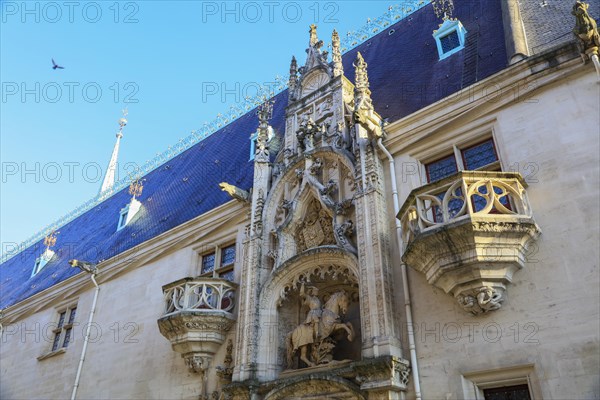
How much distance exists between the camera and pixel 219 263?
12.0 m

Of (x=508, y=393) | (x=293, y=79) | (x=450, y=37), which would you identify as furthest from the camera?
(x=293, y=79)

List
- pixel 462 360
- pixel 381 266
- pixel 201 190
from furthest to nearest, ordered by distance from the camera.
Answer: pixel 201 190, pixel 381 266, pixel 462 360

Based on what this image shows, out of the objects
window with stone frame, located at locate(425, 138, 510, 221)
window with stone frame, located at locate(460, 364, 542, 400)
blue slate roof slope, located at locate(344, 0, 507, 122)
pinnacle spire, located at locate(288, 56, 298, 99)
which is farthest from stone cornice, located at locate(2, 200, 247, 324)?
window with stone frame, located at locate(460, 364, 542, 400)

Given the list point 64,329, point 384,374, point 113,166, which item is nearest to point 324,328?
point 384,374

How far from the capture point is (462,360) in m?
6.83

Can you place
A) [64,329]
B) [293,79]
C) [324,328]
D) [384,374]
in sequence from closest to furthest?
[384,374], [324,328], [293,79], [64,329]

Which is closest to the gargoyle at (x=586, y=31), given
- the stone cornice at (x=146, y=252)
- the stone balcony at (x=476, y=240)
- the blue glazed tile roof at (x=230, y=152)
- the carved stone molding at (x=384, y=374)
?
the blue glazed tile roof at (x=230, y=152)

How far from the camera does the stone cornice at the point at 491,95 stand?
7961 mm

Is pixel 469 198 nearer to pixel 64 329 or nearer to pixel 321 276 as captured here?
pixel 321 276

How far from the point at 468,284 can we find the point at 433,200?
1.30 meters

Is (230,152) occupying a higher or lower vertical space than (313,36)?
lower

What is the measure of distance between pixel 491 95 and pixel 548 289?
3.59 metres

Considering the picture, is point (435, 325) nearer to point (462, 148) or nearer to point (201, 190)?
point (462, 148)

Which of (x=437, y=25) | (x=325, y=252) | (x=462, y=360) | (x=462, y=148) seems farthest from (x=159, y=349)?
(x=437, y=25)
